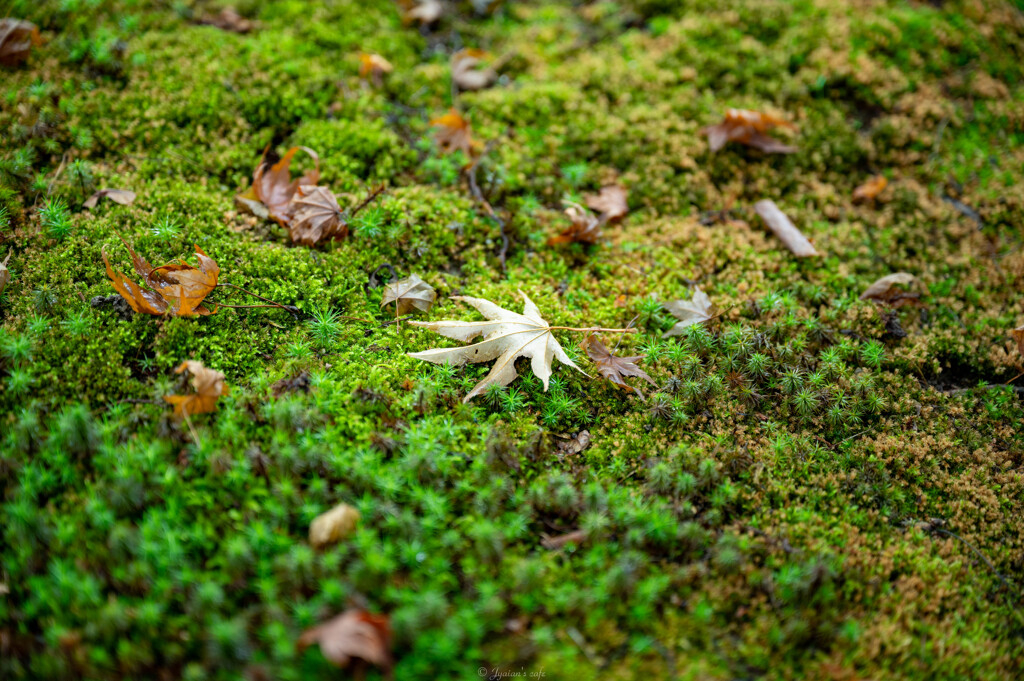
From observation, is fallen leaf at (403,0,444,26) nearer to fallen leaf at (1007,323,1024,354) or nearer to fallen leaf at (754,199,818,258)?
fallen leaf at (754,199,818,258)

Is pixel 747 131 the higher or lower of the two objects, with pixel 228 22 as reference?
lower

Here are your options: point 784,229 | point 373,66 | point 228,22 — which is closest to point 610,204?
point 784,229

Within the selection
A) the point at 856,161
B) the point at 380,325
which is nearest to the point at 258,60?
→ the point at 380,325

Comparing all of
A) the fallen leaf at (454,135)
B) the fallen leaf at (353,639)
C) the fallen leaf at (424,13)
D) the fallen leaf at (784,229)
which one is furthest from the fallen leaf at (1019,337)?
the fallen leaf at (424,13)

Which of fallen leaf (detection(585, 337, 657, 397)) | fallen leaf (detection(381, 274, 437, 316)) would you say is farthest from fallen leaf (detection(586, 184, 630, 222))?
fallen leaf (detection(381, 274, 437, 316))

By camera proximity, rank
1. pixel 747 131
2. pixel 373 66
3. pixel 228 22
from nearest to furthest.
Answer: pixel 747 131, pixel 373 66, pixel 228 22

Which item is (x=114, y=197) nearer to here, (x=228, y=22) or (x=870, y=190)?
(x=228, y=22)
